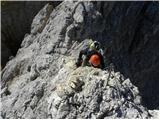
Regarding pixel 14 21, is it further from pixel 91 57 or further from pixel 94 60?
pixel 94 60

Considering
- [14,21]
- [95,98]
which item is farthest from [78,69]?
[14,21]

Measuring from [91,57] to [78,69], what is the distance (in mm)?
943

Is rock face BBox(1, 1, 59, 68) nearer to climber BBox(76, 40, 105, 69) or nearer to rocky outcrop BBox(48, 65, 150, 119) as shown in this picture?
climber BBox(76, 40, 105, 69)

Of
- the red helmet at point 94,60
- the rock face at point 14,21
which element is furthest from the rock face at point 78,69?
the rock face at point 14,21

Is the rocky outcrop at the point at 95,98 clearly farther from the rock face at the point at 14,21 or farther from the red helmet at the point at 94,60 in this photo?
the rock face at the point at 14,21

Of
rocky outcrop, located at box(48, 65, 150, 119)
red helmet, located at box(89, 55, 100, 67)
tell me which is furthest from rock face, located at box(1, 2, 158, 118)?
red helmet, located at box(89, 55, 100, 67)

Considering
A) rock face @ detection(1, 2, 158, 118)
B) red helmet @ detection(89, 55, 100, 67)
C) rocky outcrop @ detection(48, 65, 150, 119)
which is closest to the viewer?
rocky outcrop @ detection(48, 65, 150, 119)

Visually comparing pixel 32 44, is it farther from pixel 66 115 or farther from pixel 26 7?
pixel 66 115

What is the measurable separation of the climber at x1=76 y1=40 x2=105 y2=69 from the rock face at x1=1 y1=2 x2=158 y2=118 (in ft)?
1.83

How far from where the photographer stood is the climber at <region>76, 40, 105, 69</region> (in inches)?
936

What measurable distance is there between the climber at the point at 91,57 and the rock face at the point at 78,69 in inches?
22.0

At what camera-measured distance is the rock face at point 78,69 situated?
854 inches

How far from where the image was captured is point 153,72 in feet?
119

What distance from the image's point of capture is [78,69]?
77.7 feet
